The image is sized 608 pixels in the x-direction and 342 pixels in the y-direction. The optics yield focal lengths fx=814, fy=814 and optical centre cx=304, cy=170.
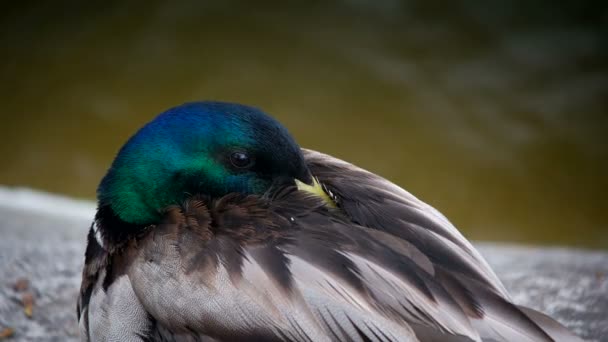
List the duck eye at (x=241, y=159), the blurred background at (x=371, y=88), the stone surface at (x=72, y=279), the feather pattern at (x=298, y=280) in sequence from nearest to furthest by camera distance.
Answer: the feather pattern at (x=298, y=280), the duck eye at (x=241, y=159), the stone surface at (x=72, y=279), the blurred background at (x=371, y=88)

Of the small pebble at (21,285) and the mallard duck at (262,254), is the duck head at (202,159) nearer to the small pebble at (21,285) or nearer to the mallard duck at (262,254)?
the mallard duck at (262,254)

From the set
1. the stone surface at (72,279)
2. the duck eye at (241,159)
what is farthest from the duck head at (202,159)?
the stone surface at (72,279)

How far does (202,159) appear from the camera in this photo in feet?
7.09

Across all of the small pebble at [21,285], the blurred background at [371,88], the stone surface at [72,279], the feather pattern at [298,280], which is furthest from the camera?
the blurred background at [371,88]

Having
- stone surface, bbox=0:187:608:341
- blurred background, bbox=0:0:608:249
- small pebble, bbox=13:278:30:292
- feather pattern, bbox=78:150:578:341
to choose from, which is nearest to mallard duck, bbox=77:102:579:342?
feather pattern, bbox=78:150:578:341

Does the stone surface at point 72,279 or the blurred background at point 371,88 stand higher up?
the blurred background at point 371,88

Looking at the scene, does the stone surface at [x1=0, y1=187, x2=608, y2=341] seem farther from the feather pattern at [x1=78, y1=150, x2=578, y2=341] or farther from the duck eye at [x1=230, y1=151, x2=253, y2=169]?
the duck eye at [x1=230, y1=151, x2=253, y2=169]

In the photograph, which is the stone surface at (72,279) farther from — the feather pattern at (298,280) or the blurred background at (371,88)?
the blurred background at (371,88)

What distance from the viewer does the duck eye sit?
2.12 meters

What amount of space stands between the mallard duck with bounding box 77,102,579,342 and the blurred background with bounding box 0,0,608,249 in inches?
131

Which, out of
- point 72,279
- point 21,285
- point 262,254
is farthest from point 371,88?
point 262,254

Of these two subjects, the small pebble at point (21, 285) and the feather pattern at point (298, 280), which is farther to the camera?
the small pebble at point (21, 285)

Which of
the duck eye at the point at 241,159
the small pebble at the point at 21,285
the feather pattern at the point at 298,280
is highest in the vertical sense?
the duck eye at the point at 241,159

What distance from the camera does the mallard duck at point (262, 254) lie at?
6.01 ft
